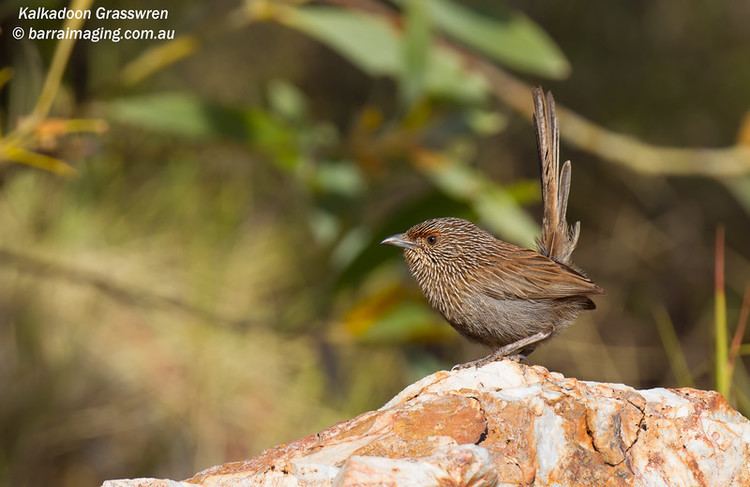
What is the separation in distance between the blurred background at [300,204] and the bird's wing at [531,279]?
1.34 ft

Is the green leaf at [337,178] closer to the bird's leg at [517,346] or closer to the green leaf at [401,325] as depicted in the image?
the green leaf at [401,325]

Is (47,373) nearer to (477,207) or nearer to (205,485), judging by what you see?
(477,207)

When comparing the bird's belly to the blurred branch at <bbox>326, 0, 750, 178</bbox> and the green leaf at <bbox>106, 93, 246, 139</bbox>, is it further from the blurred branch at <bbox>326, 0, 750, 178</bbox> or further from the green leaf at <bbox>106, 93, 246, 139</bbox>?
the green leaf at <bbox>106, 93, 246, 139</bbox>

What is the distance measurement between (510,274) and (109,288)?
2.17 meters

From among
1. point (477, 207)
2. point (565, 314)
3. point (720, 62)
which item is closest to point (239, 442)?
point (477, 207)

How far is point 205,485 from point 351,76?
7.05 meters

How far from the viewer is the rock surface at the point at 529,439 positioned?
303 cm

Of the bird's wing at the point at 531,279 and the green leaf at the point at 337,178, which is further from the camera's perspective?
the green leaf at the point at 337,178

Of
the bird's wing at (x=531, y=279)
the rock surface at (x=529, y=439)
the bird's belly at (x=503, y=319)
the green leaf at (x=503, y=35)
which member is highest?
the green leaf at (x=503, y=35)

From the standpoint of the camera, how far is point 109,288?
580cm

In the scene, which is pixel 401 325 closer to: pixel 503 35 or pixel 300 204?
pixel 503 35

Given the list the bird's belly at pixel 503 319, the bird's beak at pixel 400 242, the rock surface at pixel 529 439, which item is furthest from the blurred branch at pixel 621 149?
the rock surface at pixel 529 439

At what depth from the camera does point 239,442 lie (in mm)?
6824

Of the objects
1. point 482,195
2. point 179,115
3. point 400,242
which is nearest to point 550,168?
point 400,242
